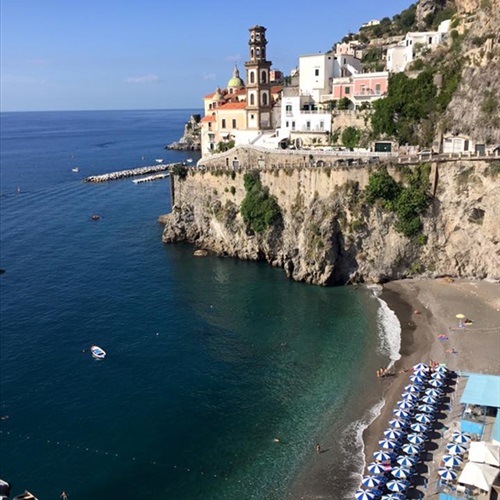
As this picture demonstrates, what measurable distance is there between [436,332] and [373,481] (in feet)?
60.0

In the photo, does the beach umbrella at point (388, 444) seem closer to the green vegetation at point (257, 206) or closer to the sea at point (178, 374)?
the sea at point (178, 374)

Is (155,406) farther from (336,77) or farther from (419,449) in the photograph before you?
(336,77)

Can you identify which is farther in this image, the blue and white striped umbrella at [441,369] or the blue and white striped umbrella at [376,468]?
the blue and white striped umbrella at [441,369]

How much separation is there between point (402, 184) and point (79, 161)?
121155 mm

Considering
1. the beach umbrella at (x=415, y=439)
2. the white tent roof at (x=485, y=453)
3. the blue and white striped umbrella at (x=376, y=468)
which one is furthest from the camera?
the beach umbrella at (x=415, y=439)

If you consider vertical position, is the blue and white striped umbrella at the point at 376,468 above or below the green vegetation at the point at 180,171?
below

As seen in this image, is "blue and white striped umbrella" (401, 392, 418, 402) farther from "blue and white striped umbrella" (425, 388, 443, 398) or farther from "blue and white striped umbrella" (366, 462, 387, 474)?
"blue and white striped umbrella" (366, 462, 387, 474)

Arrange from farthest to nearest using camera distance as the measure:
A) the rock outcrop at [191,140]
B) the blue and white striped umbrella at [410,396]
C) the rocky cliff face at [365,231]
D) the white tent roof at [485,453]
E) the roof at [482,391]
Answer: the rock outcrop at [191,140] → the rocky cliff face at [365,231] → the blue and white striped umbrella at [410,396] → the roof at [482,391] → the white tent roof at [485,453]

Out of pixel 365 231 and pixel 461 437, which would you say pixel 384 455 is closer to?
pixel 461 437

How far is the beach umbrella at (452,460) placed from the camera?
83.0ft

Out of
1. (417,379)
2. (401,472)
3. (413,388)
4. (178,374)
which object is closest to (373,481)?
(401,472)

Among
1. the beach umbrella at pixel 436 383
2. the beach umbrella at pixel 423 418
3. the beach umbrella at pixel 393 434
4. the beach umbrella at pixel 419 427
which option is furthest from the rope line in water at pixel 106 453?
the beach umbrella at pixel 436 383

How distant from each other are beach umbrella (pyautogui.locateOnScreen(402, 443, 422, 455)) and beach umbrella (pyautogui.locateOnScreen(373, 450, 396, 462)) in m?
0.71

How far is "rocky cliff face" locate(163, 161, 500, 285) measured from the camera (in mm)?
46750
